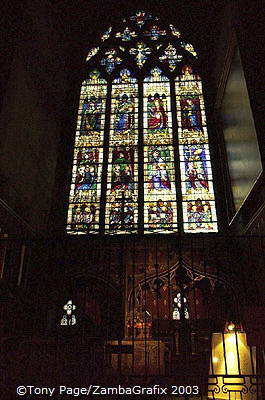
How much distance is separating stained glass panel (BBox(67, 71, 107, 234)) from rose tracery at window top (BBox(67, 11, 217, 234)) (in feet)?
0.07

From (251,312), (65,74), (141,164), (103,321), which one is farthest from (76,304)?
(65,74)

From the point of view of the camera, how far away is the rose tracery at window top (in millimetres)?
6547

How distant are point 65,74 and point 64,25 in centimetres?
124

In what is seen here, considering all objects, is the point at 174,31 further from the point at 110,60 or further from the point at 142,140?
the point at 142,140

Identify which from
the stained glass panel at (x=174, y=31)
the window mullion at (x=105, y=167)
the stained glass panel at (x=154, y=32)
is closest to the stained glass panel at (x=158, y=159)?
the window mullion at (x=105, y=167)

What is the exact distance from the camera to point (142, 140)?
24.2 feet

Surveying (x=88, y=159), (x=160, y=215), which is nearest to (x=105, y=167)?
(x=88, y=159)

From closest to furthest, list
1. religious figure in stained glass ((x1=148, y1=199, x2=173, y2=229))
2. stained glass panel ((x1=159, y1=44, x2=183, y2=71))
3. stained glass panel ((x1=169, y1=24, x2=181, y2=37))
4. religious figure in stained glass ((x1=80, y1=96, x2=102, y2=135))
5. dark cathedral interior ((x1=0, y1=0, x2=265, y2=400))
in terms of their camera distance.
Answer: dark cathedral interior ((x1=0, y1=0, x2=265, y2=400)) → religious figure in stained glass ((x1=148, y1=199, x2=173, y2=229)) → religious figure in stained glass ((x1=80, y1=96, x2=102, y2=135)) → stained glass panel ((x1=159, y1=44, x2=183, y2=71)) → stained glass panel ((x1=169, y1=24, x2=181, y2=37))

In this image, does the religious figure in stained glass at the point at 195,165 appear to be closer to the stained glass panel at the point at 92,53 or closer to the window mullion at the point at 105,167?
the window mullion at the point at 105,167

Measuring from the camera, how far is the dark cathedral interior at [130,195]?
353 cm

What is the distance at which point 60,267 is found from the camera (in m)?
5.70

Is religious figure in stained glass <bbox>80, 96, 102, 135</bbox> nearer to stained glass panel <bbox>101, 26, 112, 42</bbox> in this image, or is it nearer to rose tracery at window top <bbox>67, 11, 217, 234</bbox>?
rose tracery at window top <bbox>67, 11, 217, 234</bbox>

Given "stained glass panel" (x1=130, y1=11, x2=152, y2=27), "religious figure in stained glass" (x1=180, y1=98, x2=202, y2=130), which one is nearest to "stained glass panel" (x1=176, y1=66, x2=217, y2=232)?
"religious figure in stained glass" (x1=180, y1=98, x2=202, y2=130)

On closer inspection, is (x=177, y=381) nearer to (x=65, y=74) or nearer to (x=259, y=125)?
(x=259, y=125)
